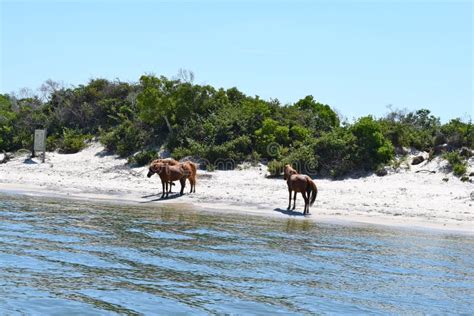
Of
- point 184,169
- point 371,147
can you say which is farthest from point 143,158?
point 371,147

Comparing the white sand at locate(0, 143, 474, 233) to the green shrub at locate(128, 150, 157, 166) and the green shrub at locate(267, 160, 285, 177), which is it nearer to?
the green shrub at locate(267, 160, 285, 177)

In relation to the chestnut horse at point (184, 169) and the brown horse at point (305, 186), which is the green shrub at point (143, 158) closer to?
the chestnut horse at point (184, 169)

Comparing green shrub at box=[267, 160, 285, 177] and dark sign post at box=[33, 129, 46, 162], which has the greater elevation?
dark sign post at box=[33, 129, 46, 162]

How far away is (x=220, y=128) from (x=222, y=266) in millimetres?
19009

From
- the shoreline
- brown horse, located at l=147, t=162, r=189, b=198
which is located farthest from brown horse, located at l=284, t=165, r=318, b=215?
brown horse, located at l=147, t=162, r=189, b=198

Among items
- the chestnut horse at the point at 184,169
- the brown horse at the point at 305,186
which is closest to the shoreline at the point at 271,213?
the brown horse at the point at 305,186

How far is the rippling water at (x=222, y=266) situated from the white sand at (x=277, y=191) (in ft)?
7.43

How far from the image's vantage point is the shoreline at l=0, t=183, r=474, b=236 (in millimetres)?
19547

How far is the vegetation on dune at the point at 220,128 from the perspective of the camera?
27.5m

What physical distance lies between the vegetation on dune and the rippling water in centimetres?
822

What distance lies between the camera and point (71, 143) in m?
36.4

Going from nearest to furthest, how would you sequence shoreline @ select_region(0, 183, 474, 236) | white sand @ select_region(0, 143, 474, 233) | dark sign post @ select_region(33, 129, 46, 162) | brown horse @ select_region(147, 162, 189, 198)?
shoreline @ select_region(0, 183, 474, 236)
white sand @ select_region(0, 143, 474, 233)
brown horse @ select_region(147, 162, 189, 198)
dark sign post @ select_region(33, 129, 46, 162)

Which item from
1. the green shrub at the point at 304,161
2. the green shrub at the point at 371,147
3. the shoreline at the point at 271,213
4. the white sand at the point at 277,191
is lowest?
the shoreline at the point at 271,213

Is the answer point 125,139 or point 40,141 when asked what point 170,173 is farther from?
point 40,141
